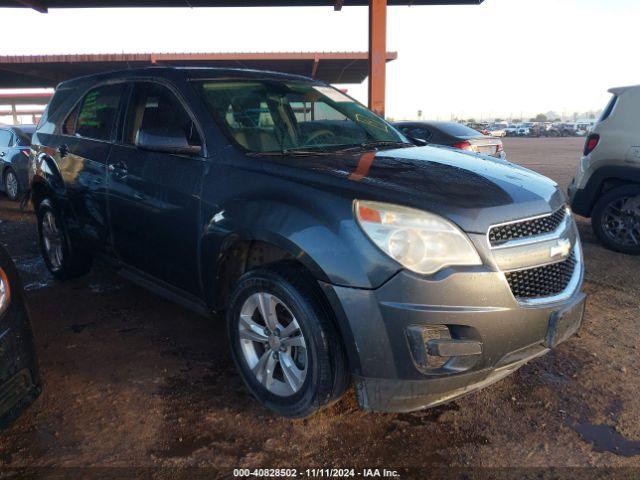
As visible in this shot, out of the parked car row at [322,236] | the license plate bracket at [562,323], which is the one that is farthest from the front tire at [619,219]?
the license plate bracket at [562,323]

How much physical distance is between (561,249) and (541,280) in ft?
0.83

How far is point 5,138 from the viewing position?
1024 centimetres

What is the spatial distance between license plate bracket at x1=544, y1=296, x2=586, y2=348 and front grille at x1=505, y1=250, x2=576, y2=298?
0.10m

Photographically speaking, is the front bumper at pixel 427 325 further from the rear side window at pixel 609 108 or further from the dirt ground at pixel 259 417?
the rear side window at pixel 609 108

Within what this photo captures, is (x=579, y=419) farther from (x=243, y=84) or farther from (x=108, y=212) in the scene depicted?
(x=108, y=212)

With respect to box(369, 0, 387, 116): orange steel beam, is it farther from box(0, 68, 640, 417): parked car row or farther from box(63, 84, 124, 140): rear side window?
box(63, 84, 124, 140): rear side window

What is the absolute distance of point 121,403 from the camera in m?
2.89

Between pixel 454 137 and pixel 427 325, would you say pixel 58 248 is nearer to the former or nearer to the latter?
pixel 427 325

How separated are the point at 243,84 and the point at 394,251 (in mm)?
1895

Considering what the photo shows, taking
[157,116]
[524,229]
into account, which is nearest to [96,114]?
[157,116]

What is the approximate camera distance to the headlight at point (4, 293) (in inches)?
88.7

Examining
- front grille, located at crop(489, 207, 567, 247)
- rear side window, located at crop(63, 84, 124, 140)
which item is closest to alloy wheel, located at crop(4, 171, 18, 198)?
rear side window, located at crop(63, 84, 124, 140)

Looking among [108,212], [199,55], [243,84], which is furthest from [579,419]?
[199,55]

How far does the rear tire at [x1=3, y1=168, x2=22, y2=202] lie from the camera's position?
32.6 feet
